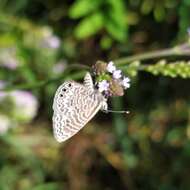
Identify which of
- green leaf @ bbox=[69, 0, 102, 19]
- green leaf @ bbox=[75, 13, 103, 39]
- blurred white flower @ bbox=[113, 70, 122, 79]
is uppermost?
green leaf @ bbox=[69, 0, 102, 19]

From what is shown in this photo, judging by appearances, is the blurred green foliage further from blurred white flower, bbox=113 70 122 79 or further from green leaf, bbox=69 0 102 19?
blurred white flower, bbox=113 70 122 79

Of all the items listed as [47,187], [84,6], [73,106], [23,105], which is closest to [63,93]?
[73,106]

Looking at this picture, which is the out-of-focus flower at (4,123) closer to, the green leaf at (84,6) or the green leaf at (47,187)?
the green leaf at (47,187)

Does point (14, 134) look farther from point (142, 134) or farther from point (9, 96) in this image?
point (142, 134)

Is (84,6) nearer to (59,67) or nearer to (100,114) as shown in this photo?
(59,67)

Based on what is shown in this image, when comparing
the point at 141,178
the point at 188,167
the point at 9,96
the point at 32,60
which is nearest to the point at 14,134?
the point at 9,96

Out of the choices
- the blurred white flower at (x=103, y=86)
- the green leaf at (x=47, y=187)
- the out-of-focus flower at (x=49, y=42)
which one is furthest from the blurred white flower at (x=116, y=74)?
the out-of-focus flower at (x=49, y=42)

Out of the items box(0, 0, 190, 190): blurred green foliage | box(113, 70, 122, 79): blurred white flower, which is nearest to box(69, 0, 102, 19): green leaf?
box(0, 0, 190, 190): blurred green foliage
